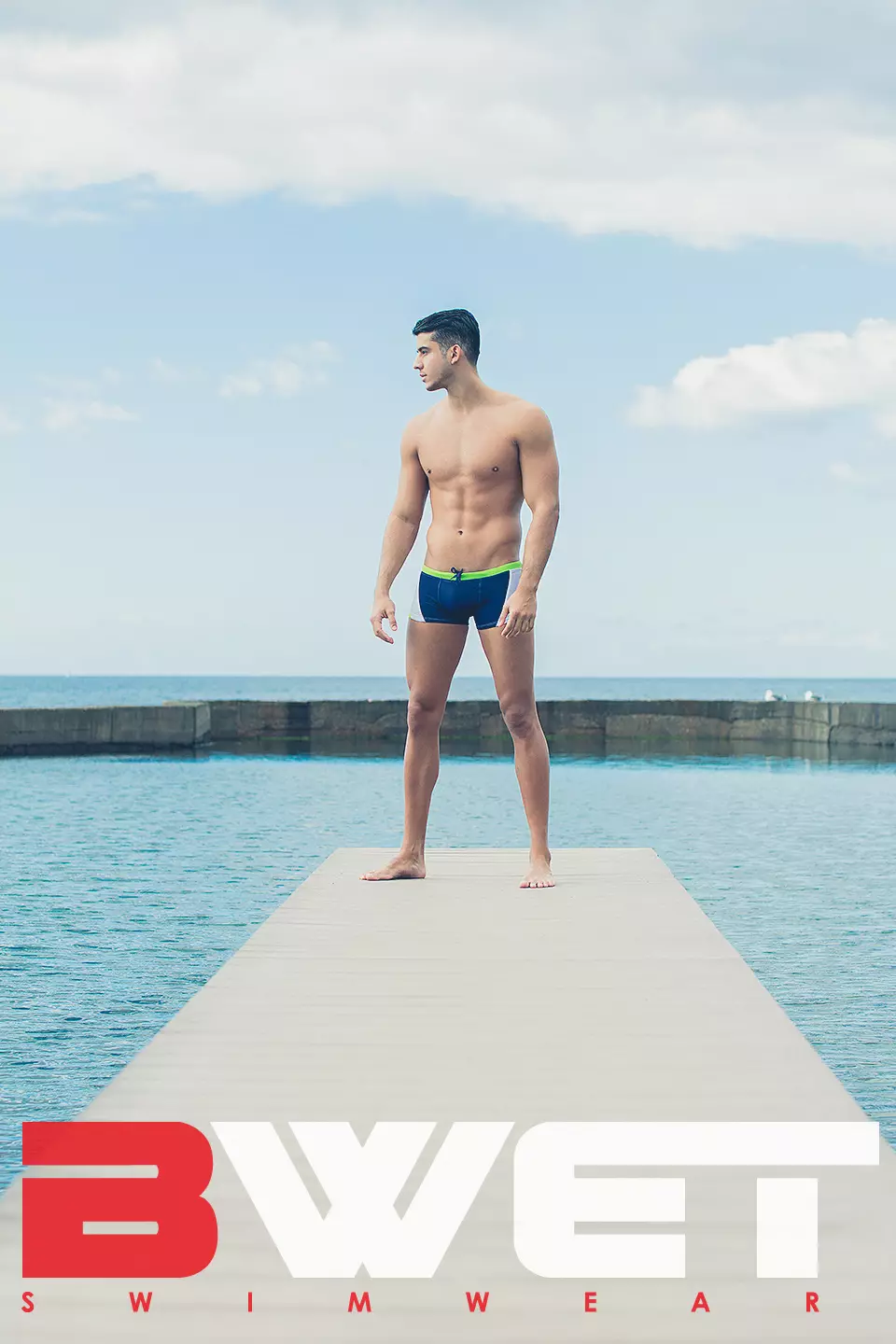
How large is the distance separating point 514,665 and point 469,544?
434 mm

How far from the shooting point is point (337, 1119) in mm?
2152

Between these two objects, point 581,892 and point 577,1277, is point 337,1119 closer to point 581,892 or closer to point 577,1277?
point 577,1277

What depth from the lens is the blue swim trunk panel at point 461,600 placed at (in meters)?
4.60

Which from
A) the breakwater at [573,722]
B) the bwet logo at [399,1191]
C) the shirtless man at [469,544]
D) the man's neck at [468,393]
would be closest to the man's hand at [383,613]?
the shirtless man at [469,544]

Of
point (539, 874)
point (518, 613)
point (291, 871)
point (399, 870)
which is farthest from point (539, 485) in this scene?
point (291, 871)

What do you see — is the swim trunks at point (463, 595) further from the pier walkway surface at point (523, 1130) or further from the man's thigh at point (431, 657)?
the pier walkway surface at point (523, 1130)

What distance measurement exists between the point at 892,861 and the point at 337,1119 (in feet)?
23.3

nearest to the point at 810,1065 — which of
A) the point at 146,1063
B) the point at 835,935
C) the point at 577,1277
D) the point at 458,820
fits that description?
the point at 577,1277

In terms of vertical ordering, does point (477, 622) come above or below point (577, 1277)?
above

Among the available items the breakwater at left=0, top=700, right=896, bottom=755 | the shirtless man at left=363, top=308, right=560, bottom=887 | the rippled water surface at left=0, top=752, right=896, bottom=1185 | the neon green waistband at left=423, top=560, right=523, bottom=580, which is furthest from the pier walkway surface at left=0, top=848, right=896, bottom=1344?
the breakwater at left=0, top=700, right=896, bottom=755

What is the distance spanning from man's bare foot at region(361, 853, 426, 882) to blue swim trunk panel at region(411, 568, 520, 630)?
0.85 m

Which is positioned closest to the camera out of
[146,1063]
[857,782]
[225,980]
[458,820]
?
[146,1063]

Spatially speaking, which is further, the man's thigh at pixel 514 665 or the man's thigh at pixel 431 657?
the man's thigh at pixel 431 657

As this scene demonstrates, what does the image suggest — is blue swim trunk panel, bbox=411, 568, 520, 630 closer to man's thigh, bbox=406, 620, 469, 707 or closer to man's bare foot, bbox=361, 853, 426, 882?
man's thigh, bbox=406, 620, 469, 707
